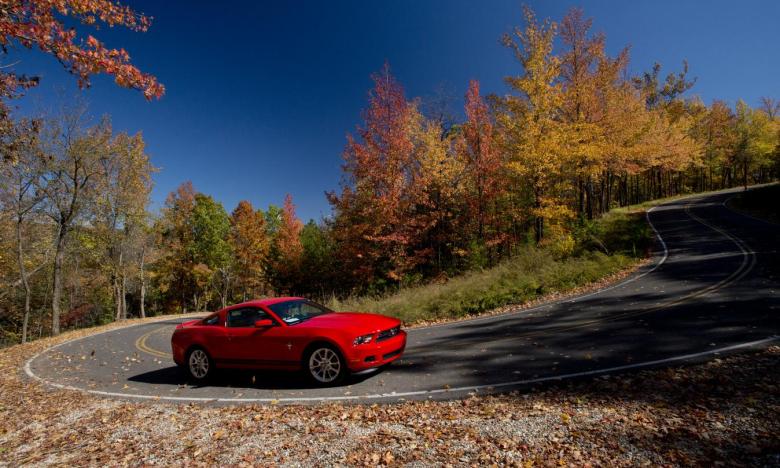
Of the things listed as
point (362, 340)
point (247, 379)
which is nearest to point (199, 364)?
point (247, 379)

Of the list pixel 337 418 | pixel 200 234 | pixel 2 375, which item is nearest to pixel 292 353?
pixel 337 418

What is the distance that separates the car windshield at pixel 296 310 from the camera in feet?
25.7

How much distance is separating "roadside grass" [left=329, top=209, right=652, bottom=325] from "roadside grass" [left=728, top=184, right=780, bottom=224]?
37.3 feet

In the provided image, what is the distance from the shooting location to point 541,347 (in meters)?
8.07

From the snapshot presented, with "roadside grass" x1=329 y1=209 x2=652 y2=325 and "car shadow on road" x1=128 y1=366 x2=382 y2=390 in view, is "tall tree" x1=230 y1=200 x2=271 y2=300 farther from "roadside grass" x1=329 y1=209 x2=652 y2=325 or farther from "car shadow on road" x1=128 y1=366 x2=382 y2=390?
"car shadow on road" x1=128 y1=366 x2=382 y2=390

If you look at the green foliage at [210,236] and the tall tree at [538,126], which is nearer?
the tall tree at [538,126]

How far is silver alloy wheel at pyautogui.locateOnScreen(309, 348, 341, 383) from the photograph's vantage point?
23.3ft

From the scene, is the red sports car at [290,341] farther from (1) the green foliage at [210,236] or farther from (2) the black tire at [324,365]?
(1) the green foliage at [210,236]

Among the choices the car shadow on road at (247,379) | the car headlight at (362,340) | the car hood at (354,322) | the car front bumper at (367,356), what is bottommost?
the car shadow on road at (247,379)

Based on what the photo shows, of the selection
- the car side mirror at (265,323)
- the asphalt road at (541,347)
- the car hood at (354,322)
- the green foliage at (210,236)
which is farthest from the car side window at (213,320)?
the green foliage at (210,236)

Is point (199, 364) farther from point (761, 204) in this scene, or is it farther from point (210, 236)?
point (761, 204)

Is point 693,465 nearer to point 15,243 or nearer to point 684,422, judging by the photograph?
point 684,422

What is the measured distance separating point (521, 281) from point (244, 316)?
11.3 meters

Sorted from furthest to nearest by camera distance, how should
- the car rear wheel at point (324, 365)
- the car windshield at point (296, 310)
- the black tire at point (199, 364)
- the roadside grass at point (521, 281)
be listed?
the roadside grass at point (521, 281) → the black tire at point (199, 364) → the car windshield at point (296, 310) → the car rear wheel at point (324, 365)
